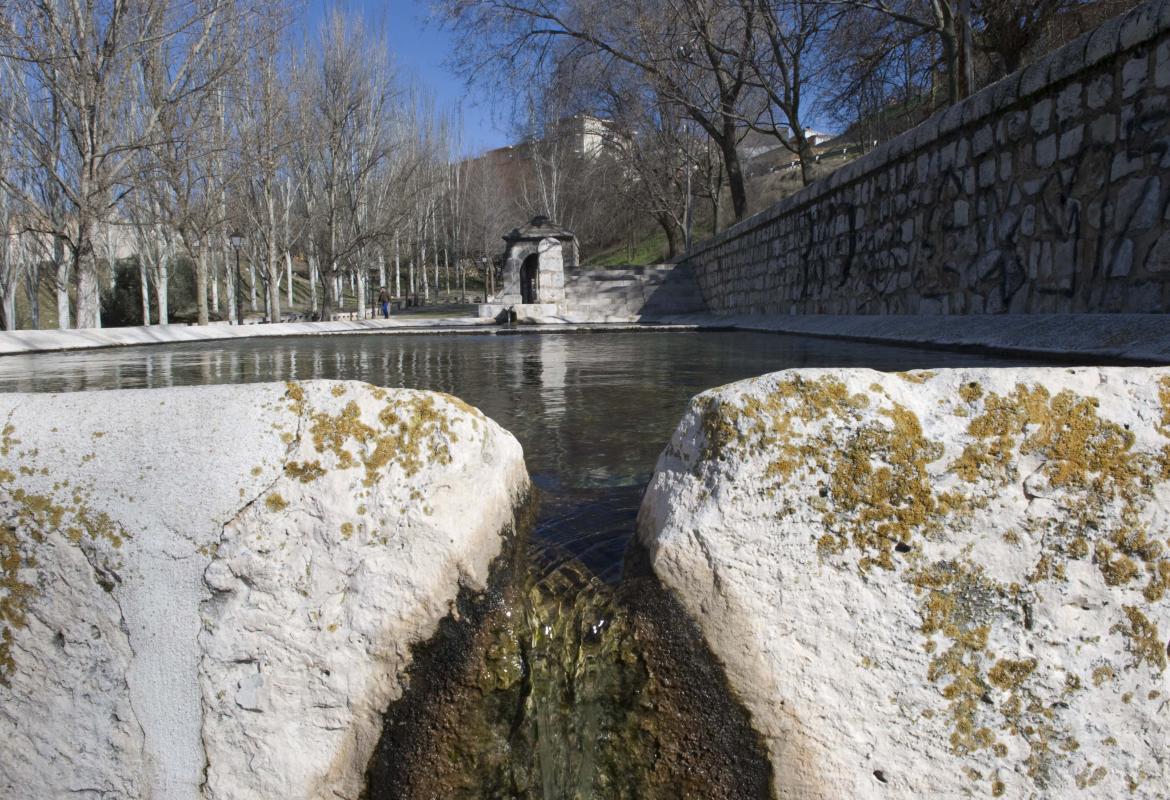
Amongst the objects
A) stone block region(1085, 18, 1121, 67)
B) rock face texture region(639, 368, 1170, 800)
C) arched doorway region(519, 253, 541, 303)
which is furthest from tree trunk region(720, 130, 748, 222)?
rock face texture region(639, 368, 1170, 800)

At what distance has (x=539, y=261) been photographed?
20.6m

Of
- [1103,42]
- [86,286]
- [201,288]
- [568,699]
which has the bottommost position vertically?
[568,699]

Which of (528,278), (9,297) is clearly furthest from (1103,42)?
(9,297)

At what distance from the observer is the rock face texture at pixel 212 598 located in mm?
1194

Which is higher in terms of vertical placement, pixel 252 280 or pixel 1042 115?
pixel 252 280

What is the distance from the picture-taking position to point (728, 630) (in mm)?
1153

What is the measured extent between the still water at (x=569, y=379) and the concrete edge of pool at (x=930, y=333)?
0.80 feet

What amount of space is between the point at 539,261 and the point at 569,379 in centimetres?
1612

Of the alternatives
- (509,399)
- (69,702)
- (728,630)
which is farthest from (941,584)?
(509,399)

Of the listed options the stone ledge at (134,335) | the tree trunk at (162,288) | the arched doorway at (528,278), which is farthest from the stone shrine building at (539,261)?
the tree trunk at (162,288)

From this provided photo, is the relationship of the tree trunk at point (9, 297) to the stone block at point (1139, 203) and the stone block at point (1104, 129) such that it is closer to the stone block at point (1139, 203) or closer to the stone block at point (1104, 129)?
the stone block at point (1104, 129)

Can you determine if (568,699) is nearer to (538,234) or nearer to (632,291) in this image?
(632,291)

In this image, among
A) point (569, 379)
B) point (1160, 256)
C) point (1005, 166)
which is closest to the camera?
point (1160, 256)

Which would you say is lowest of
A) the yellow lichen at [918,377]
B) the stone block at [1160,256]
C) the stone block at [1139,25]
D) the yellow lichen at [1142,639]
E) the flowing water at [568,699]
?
the flowing water at [568,699]
